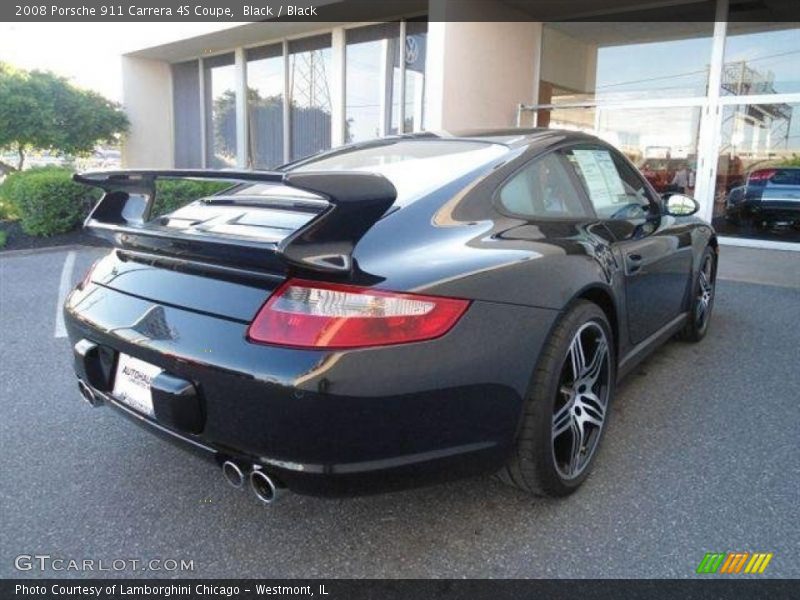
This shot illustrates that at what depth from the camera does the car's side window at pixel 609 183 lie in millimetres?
2781

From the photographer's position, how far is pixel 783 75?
877cm

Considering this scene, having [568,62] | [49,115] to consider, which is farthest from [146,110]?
[568,62]

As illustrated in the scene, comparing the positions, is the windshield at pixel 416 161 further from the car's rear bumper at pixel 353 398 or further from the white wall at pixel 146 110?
the white wall at pixel 146 110

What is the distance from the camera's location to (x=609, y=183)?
301 centimetres

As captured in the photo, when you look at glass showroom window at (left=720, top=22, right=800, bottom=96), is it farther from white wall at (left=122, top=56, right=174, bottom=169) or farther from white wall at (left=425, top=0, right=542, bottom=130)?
white wall at (left=122, top=56, right=174, bottom=169)

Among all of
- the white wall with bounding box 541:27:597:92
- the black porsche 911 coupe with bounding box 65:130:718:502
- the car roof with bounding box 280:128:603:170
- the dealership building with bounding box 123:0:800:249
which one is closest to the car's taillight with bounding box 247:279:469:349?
the black porsche 911 coupe with bounding box 65:130:718:502

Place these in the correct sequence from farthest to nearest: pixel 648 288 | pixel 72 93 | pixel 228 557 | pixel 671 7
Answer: pixel 72 93, pixel 671 7, pixel 648 288, pixel 228 557

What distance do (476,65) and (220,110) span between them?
342 inches

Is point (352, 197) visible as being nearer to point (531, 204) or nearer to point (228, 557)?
point (531, 204)

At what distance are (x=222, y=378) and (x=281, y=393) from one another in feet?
0.67

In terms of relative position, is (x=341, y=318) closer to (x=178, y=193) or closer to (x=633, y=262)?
(x=633, y=262)

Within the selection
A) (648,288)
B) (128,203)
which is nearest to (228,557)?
(128,203)

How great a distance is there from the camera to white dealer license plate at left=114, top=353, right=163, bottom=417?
1940 mm
